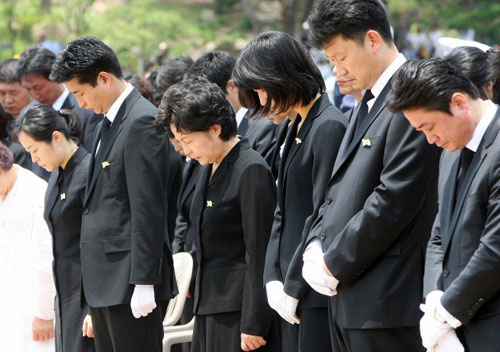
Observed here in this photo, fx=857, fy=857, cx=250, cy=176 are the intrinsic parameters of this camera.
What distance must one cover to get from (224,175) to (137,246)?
522 millimetres

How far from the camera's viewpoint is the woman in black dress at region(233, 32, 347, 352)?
337 cm

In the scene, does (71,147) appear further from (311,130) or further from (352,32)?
(352,32)

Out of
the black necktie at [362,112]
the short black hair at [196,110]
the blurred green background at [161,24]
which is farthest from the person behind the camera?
the blurred green background at [161,24]

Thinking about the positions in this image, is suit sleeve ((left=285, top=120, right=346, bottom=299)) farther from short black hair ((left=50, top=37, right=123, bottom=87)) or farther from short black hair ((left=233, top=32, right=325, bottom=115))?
short black hair ((left=50, top=37, right=123, bottom=87))

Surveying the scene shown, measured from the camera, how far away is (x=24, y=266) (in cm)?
491

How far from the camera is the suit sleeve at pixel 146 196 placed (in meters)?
3.92

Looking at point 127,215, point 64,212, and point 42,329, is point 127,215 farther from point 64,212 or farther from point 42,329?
point 42,329

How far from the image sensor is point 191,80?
13.1 ft

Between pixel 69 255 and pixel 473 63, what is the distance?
7.45ft

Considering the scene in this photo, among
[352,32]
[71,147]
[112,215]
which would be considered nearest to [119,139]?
[112,215]

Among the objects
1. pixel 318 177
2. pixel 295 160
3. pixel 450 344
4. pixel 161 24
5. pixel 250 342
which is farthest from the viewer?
pixel 161 24

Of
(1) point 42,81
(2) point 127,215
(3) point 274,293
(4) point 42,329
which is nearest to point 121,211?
(2) point 127,215

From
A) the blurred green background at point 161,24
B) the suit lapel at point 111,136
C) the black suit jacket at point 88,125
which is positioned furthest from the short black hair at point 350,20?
the blurred green background at point 161,24

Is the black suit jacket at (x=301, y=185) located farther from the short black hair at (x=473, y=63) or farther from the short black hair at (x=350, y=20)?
the short black hair at (x=473, y=63)
